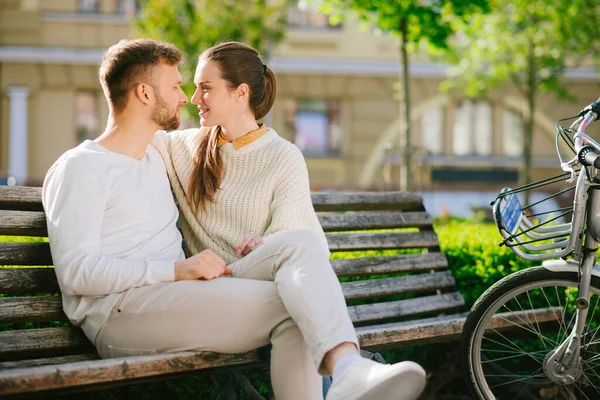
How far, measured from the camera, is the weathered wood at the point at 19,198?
3434mm

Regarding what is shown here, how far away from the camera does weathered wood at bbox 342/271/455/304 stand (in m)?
4.19

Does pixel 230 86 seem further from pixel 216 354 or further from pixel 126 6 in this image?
pixel 126 6

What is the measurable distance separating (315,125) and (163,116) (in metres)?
18.8

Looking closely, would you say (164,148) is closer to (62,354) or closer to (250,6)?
(62,354)

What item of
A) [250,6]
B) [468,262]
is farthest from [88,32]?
[468,262]

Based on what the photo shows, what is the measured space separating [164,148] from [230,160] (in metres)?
0.29

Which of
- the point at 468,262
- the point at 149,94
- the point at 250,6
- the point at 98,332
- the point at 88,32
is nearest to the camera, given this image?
the point at 98,332

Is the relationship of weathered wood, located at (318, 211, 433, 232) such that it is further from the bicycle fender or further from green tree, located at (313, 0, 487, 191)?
green tree, located at (313, 0, 487, 191)

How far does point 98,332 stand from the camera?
3146 millimetres

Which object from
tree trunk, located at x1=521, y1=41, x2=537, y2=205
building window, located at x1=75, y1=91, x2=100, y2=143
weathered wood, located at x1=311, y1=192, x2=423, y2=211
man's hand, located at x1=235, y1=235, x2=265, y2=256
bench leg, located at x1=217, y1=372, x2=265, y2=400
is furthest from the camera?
building window, located at x1=75, y1=91, x2=100, y2=143

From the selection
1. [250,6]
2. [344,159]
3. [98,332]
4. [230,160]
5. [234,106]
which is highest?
[250,6]

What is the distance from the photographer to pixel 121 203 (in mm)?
3223

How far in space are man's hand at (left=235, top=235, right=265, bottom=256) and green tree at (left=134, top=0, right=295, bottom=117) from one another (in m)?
11.1

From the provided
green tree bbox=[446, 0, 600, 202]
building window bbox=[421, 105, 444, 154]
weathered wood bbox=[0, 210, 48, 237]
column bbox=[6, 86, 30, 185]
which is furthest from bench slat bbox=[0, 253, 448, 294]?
building window bbox=[421, 105, 444, 154]
